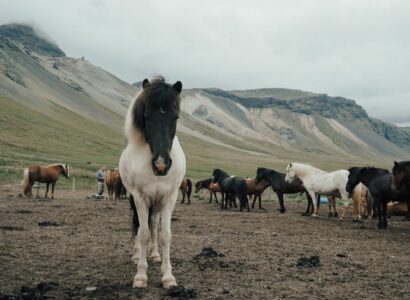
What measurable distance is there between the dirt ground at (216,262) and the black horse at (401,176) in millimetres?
1563

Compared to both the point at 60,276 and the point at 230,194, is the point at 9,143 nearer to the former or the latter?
the point at 230,194

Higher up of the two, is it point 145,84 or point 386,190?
point 145,84

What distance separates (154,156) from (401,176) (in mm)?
10179

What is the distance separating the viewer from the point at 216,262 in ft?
25.9

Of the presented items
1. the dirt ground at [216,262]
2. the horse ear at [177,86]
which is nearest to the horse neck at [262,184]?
the dirt ground at [216,262]

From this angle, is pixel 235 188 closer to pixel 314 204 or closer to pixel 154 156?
pixel 314 204

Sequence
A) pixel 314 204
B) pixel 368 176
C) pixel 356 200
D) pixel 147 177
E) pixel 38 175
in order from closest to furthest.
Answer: pixel 147 177, pixel 368 176, pixel 356 200, pixel 314 204, pixel 38 175

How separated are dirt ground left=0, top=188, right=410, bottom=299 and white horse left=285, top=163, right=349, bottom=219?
434 cm

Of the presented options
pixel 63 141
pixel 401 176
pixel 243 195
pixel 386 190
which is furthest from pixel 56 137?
pixel 401 176

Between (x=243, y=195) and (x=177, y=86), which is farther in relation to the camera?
(x=243, y=195)

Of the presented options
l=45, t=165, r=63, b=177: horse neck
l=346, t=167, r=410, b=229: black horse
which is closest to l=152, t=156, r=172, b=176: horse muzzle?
l=346, t=167, r=410, b=229: black horse

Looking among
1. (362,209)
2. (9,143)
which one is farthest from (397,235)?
(9,143)

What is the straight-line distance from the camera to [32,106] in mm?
111750

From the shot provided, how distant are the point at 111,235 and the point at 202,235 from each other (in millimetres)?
2520
